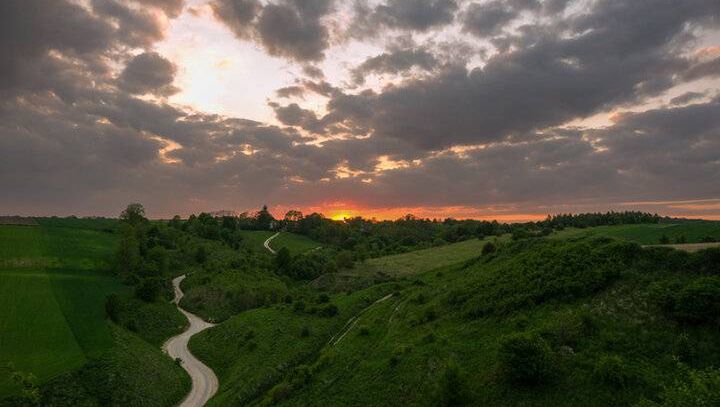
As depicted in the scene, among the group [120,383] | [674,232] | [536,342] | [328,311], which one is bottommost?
[120,383]

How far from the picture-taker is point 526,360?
3072cm

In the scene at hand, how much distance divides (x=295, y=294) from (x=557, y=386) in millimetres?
79088

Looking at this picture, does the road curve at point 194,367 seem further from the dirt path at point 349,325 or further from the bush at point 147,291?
the dirt path at point 349,325

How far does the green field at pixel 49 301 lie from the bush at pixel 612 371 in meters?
58.7

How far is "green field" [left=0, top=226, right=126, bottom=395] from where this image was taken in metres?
50.6

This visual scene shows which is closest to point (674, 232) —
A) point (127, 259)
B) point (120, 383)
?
point (120, 383)

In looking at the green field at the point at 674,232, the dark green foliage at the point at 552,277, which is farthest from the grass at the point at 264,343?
the green field at the point at 674,232

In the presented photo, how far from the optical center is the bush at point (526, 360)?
3070 cm

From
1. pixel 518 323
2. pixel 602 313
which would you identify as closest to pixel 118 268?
pixel 518 323

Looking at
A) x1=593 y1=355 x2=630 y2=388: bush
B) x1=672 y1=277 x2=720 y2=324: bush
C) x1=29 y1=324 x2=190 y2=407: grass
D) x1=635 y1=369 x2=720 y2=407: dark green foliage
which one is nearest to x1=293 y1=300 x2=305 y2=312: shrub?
x1=29 y1=324 x2=190 y2=407: grass

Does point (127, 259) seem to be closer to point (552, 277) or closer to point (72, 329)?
point (72, 329)

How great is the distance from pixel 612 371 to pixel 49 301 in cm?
8434

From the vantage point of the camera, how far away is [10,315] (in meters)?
60.0

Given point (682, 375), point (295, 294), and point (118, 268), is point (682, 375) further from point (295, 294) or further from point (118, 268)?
point (118, 268)
